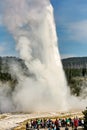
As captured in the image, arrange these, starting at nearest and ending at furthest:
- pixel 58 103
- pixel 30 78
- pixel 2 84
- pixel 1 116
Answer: pixel 1 116
pixel 58 103
pixel 30 78
pixel 2 84

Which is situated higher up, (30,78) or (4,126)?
(30,78)

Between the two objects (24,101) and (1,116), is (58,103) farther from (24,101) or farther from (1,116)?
(1,116)

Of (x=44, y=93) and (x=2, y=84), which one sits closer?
(x=44, y=93)

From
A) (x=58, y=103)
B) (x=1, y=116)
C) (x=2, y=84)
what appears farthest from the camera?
(x=2, y=84)

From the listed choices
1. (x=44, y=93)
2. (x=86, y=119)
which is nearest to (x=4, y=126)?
(x=86, y=119)

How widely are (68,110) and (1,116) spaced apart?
9542 millimetres

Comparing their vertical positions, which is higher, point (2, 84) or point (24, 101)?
point (2, 84)

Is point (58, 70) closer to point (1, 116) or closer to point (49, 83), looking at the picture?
point (49, 83)

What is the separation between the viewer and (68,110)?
57.6 m

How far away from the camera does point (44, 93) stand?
202 ft

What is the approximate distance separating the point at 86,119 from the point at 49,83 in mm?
28022

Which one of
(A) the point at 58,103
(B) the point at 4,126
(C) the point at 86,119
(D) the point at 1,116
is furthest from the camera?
(A) the point at 58,103

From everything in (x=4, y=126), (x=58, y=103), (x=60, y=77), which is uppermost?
(x=60, y=77)

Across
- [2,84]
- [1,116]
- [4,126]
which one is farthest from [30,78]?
[2,84]
